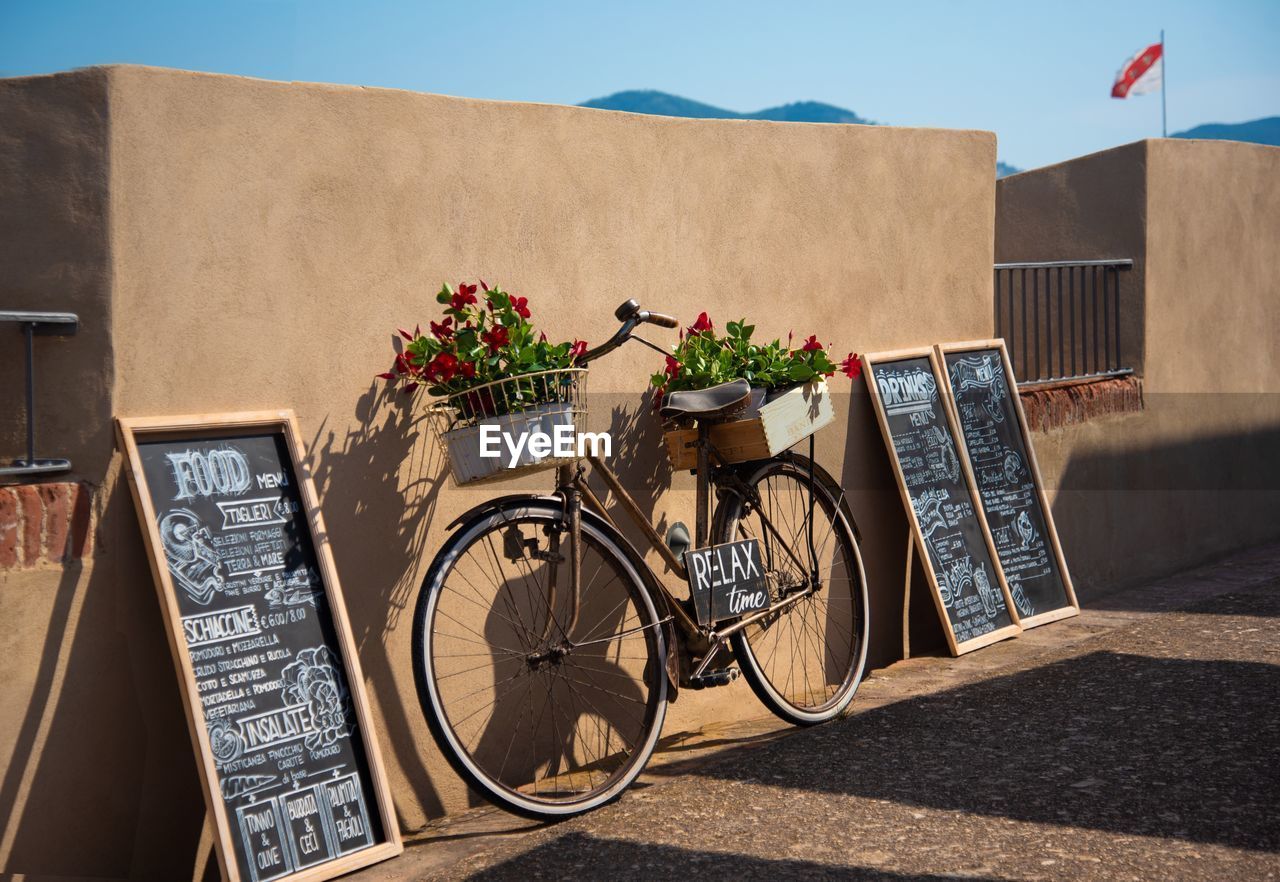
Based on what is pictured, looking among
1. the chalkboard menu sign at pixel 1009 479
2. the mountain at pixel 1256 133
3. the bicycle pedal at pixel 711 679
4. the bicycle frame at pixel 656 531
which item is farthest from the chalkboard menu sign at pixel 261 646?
the mountain at pixel 1256 133

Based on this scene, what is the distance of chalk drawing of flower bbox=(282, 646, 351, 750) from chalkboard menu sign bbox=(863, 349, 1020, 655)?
2.81m

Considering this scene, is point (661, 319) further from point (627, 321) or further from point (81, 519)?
point (81, 519)

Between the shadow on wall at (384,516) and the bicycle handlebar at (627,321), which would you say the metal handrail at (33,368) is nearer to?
the shadow on wall at (384,516)

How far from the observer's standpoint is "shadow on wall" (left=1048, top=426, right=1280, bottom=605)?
695 cm

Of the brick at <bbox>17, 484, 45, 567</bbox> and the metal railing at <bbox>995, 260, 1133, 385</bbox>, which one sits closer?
the brick at <bbox>17, 484, 45, 567</bbox>

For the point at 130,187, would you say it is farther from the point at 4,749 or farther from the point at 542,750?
the point at 542,750

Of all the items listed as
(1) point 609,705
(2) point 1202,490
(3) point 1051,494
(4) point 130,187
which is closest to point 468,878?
(1) point 609,705

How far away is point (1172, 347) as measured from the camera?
301 inches

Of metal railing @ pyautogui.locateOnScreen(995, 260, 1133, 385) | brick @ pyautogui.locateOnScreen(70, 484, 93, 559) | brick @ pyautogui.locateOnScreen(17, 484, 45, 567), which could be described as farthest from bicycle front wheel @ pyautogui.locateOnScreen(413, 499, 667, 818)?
metal railing @ pyautogui.locateOnScreen(995, 260, 1133, 385)

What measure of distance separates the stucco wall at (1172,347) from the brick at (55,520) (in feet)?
16.3

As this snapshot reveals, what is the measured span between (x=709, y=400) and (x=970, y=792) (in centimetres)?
146

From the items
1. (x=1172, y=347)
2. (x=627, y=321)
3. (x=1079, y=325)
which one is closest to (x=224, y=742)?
(x=627, y=321)

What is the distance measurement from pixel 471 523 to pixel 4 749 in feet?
4.34

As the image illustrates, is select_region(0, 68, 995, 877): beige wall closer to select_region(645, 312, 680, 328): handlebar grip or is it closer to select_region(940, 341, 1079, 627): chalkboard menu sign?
select_region(645, 312, 680, 328): handlebar grip
